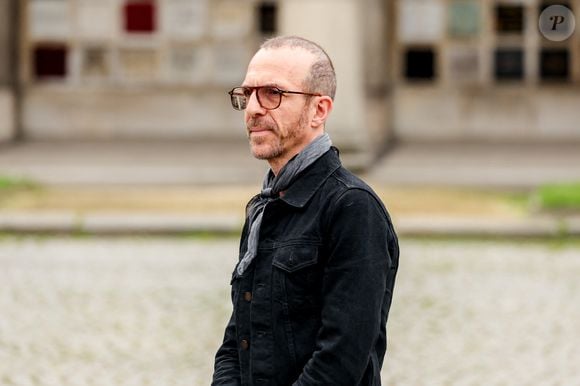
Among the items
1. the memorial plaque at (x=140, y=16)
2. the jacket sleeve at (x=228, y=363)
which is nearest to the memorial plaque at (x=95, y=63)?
the memorial plaque at (x=140, y=16)

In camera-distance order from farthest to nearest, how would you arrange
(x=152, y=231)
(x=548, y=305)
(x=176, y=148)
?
1. (x=176, y=148)
2. (x=152, y=231)
3. (x=548, y=305)

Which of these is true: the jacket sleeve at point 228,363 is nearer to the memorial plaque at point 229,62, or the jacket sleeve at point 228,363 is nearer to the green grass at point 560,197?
the green grass at point 560,197

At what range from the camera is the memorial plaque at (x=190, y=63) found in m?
20.2

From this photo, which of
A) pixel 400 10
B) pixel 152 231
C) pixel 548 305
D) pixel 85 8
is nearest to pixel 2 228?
pixel 152 231

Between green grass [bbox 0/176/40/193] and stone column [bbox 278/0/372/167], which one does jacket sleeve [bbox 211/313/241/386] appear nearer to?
green grass [bbox 0/176/40/193]

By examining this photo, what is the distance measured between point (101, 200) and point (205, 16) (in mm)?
6045

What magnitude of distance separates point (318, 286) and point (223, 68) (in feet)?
56.5

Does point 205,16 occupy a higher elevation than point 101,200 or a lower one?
higher

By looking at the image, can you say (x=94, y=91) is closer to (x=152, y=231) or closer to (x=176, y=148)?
(x=176, y=148)

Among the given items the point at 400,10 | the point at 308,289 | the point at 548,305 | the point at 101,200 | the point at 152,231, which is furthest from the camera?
the point at 400,10

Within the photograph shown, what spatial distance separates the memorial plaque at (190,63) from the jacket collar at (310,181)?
675 inches

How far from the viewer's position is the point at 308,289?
307 cm

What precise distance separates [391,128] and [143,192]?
546 cm

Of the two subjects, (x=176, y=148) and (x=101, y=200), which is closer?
(x=101, y=200)
